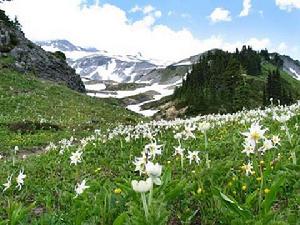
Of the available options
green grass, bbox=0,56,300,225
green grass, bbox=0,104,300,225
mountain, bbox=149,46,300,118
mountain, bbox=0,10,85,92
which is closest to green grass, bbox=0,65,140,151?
green grass, bbox=0,56,300,225

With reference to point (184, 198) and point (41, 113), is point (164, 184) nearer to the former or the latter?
point (184, 198)

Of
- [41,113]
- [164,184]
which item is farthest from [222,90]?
[164,184]

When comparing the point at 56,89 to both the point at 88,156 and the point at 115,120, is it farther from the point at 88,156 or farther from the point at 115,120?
the point at 88,156

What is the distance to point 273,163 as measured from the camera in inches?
281

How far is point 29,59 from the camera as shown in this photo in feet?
188

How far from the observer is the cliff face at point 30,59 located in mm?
55438

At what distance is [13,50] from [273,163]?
52832 millimetres

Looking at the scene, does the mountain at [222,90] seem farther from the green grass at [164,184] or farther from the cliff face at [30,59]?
the green grass at [164,184]

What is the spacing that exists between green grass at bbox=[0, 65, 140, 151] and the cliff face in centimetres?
392

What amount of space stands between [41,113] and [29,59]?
2194 centimetres

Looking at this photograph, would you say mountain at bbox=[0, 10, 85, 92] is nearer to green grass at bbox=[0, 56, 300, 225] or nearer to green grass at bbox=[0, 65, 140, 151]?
green grass at bbox=[0, 65, 140, 151]

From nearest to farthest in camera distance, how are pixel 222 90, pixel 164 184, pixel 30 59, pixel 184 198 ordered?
pixel 164 184
pixel 184 198
pixel 30 59
pixel 222 90

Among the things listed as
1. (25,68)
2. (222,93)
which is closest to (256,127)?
(25,68)

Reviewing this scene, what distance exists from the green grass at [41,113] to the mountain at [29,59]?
3.71 meters
